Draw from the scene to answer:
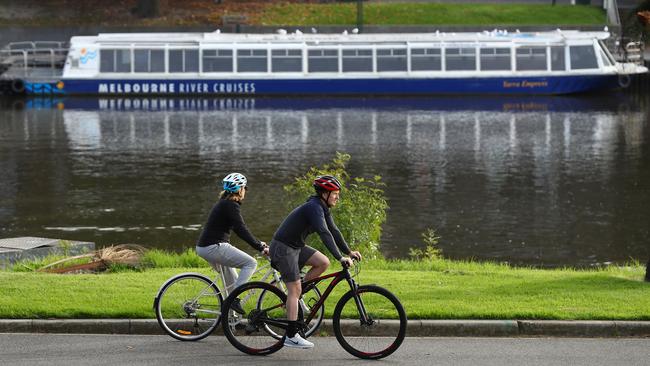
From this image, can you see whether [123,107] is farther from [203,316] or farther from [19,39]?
[203,316]

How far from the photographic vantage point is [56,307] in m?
13.3

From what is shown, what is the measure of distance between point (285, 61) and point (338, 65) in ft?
8.84

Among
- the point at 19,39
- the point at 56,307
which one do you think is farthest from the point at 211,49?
the point at 56,307

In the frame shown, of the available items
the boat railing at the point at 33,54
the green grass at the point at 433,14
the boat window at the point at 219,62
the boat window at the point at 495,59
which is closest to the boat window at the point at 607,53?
the boat window at the point at 495,59

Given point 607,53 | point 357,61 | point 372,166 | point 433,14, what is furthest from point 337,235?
point 433,14

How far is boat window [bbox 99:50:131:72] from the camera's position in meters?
63.8

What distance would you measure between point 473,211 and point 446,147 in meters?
12.8

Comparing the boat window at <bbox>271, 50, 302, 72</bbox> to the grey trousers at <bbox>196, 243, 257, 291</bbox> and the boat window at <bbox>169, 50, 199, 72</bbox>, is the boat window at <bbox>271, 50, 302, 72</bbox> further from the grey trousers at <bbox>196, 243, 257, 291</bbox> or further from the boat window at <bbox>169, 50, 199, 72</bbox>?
the grey trousers at <bbox>196, 243, 257, 291</bbox>

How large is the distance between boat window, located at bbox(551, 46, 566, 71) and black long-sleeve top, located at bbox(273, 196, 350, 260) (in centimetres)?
5281

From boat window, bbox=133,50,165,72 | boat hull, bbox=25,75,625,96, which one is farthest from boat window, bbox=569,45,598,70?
boat window, bbox=133,50,165,72

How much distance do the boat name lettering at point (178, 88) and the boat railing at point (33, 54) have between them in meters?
4.07

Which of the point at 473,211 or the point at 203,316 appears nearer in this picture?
the point at 203,316

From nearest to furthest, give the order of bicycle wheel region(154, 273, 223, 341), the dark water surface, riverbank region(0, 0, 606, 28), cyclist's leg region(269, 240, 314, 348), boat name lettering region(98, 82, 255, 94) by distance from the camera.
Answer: cyclist's leg region(269, 240, 314, 348) < bicycle wheel region(154, 273, 223, 341) < the dark water surface < boat name lettering region(98, 82, 255, 94) < riverbank region(0, 0, 606, 28)

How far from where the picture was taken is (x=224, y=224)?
12.5 m
